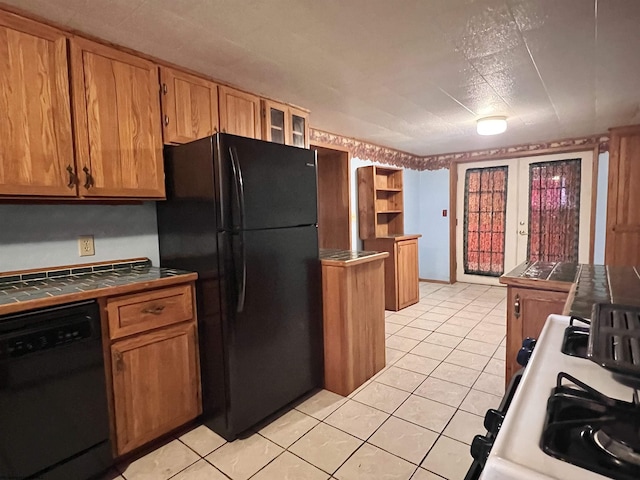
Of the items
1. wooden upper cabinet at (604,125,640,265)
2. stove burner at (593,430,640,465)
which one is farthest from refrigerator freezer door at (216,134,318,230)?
wooden upper cabinet at (604,125,640,265)

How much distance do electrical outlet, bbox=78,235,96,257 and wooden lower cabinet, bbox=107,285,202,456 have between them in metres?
0.60

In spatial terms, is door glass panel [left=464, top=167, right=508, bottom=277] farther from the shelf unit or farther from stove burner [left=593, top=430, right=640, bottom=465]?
stove burner [left=593, top=430, right=640, bottom=465]

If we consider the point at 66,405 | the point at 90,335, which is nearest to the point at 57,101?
the point at 90,335

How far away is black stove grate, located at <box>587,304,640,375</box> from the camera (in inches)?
27.9

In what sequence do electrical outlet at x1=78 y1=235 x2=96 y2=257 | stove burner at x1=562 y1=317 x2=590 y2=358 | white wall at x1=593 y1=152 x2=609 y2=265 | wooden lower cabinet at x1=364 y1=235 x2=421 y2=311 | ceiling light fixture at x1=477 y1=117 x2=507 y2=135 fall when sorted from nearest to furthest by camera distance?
1. stove burner at x1=562 y1=317 x2=590 y2=358
2. electrical outlet at x1=78 y1=235 x2=96 y2=257
3. ceiling light fixture at x1=477 y1=117 x2=507 y2=135
4. wooden lower cabinet at x1=364 y1=235 x2=421 y2=311
5. white wall at x1=593 y1=152 x2=609 y2=265

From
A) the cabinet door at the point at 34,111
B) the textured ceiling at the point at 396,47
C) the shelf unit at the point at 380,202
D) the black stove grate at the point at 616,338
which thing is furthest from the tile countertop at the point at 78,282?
the shelf unit at the point at 380,202

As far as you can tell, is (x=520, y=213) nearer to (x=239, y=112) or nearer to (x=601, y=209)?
(x=601, y=209)

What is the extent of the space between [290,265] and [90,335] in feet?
3.47

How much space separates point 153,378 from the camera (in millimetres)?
1780

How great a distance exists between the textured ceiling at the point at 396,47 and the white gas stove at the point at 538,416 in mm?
1498

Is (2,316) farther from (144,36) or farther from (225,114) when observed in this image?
(225,114)

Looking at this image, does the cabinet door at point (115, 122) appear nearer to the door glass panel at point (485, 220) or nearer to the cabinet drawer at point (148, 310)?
the cabinet drawer at point (148, 310)

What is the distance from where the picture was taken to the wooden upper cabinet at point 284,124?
266cm

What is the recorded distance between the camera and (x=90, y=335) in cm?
154
